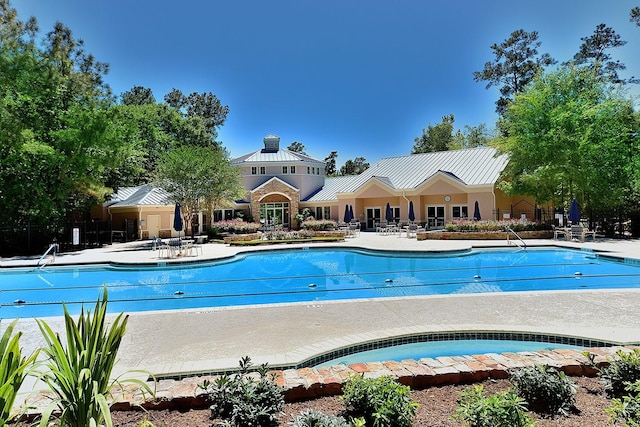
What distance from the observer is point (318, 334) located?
6121 mm

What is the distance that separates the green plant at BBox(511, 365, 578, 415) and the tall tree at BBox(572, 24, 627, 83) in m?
37.8

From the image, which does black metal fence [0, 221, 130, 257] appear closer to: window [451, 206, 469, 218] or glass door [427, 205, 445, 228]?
glass door [427, 205, 445, 228]

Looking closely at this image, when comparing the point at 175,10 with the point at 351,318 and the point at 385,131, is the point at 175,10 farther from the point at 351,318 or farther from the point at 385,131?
the point at 385,131

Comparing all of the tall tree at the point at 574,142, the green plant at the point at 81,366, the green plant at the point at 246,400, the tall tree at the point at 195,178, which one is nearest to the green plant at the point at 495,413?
the green plant at the point at 246,400

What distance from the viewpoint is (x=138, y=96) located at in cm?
4544

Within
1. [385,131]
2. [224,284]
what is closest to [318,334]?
[224,284]

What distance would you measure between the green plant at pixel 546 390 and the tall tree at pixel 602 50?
37769mm

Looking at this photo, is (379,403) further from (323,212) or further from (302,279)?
(323,212)

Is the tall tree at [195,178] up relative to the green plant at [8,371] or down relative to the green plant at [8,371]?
up

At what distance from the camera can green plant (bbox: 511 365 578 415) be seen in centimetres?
338

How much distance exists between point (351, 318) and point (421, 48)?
71.3 ft

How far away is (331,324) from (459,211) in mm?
25358

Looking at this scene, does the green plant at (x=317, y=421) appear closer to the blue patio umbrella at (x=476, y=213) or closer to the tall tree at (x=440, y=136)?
the blue patio umbrella at (x=476, y=213)

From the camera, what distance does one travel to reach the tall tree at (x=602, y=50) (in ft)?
107
